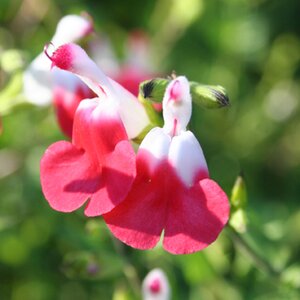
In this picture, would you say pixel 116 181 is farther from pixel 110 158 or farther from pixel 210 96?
pixel 210 96

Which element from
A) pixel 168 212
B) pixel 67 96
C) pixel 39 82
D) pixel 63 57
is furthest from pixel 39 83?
pixel 168 212

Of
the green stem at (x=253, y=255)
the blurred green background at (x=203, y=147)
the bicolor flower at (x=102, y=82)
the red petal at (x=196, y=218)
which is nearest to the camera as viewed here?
the red petal at (x=196, y=218)

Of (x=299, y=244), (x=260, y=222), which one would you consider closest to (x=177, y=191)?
(x=260, y=222)

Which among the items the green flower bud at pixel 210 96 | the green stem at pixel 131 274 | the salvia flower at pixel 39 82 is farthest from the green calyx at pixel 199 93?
the green stem at pixel 131 274

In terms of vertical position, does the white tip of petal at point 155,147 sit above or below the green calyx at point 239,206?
above

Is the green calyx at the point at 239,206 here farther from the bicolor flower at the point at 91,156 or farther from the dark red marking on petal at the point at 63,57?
the dark red marking on petal at the point at 63,57
